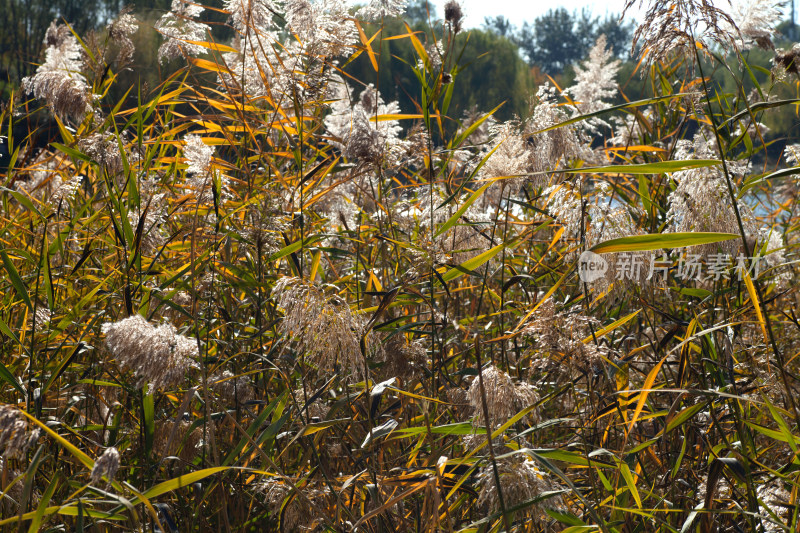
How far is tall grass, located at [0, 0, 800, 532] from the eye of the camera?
1163 millimetres

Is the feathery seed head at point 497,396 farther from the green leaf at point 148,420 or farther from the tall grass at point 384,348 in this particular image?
the green leaf at point 148,420

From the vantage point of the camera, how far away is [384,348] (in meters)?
1.57

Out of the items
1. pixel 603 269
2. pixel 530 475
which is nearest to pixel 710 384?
pixel 603 269

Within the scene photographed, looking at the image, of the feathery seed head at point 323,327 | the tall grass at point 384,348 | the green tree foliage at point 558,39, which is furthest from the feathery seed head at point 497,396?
the green tree foliage at point 558,39

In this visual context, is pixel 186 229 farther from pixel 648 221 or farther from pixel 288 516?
pixel 648 221

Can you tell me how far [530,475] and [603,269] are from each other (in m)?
0.57

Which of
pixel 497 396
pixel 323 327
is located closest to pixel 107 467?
pixel 323 327

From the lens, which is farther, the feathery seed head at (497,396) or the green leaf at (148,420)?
the green leaf at (148,420)

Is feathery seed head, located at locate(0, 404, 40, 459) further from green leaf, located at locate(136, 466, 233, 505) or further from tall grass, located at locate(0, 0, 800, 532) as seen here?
green leaf, located at locate(136, 466, 233, 505)

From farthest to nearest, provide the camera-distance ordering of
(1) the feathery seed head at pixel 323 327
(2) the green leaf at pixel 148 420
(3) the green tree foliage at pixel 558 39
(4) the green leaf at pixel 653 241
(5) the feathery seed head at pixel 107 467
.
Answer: (3) the green tree foliage at pixel 558 39, (2) the green leaf at pixel 148 420, (1) the feathery seed head at pixel 323 327, (4) the green leaf at pixel 653 241, (5) the feathery seed head at pixel 107 467

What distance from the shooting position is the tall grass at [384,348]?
1.16 m

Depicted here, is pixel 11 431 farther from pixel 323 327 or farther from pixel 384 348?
pixel 384 348

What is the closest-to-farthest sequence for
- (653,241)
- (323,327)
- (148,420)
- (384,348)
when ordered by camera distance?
1. (653,241)
2. (323,327)
3. (148,420)
4. (384,348)

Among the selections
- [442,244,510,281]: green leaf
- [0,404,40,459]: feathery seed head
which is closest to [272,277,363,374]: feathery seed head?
[442,244,510,281]: green leaf
